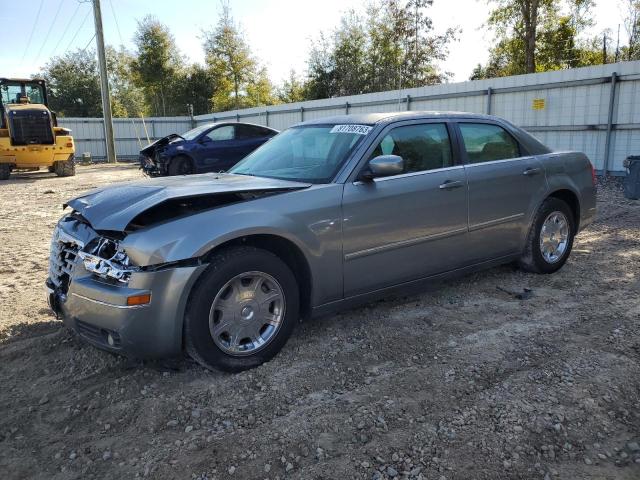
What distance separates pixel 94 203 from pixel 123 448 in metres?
1.61

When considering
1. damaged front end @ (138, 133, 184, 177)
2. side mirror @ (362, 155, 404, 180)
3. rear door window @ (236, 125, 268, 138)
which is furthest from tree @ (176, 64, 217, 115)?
side mirror @ (362, 155, 404, 180)

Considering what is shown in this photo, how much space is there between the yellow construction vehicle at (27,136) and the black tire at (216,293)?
16.1 metres

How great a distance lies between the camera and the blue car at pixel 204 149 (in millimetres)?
12664

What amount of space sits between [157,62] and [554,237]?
123 ft

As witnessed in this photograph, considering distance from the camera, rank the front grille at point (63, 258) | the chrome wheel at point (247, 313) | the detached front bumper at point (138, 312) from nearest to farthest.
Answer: the detached front bumper at point (138, 312), the chrome wheel at point (247, 313), the front grille at point (63, 258)

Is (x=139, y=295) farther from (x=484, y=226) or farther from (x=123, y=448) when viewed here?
(x=484, y=226)

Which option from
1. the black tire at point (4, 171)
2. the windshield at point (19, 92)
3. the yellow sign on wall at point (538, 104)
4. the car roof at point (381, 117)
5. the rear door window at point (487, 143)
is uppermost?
the windshield at point (19, 92)

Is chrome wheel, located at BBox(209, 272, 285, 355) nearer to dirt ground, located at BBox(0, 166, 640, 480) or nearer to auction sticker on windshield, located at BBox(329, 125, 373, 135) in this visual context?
dirt ground, located at BBox(0, 166, 640, 480)

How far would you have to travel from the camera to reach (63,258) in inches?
135

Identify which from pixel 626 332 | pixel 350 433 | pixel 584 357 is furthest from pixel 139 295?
pixel 626 332

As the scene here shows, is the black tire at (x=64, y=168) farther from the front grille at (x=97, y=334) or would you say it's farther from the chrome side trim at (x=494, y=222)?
the chrome side trim at (x=494, y=222)

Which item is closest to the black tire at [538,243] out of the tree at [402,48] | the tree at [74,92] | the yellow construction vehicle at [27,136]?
the yellow construction vehicle at [27,136]

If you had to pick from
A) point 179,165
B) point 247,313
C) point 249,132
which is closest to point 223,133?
point 249,132

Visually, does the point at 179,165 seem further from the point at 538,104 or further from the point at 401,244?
the point at 401,244
